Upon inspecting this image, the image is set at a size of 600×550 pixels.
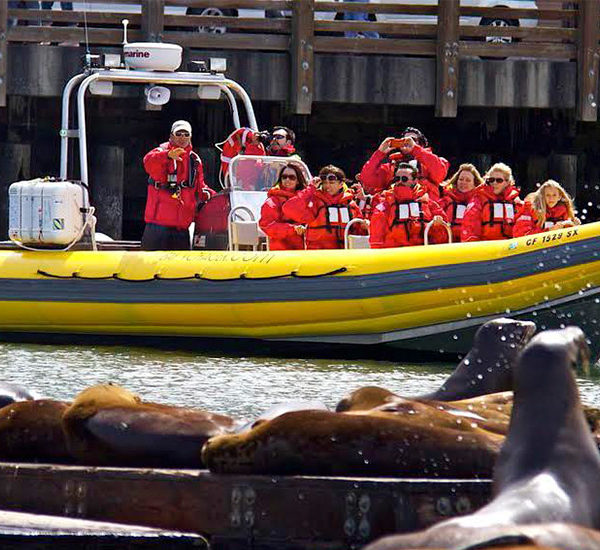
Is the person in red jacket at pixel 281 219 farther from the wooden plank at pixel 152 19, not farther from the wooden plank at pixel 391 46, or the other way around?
the wooden plank at pixel 391 46

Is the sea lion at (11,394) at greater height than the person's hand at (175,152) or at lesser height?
lesser

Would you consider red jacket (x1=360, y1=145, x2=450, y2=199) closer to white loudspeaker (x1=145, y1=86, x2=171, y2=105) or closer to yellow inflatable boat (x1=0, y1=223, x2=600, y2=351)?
white loudspeaker (x1=145, y1=86, x2=171, y2=105)

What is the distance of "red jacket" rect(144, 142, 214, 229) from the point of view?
13.7 meters

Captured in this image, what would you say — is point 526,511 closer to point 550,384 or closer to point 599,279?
point 550,384

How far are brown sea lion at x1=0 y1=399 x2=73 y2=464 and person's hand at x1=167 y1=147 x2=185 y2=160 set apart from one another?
8.18 metres

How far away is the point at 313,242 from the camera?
1314cm

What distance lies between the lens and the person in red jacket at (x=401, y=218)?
1294 cm

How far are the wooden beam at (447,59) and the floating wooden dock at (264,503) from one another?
13.8 meters

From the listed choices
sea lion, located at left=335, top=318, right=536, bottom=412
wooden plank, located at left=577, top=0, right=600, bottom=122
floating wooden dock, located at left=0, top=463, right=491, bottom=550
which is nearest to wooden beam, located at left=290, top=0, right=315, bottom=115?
wooden plank, located at left=577, top=0, right=600, bottom=122

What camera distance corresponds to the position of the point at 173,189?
1366 centimetres

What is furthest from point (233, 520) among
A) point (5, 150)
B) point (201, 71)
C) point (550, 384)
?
point (5, 150)

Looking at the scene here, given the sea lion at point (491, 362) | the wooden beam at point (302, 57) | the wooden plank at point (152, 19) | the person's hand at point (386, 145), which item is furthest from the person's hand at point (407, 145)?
the sea lion at point (491, 362)

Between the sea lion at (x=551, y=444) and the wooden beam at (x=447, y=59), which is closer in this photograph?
the sea lion at (x=551, y=444)

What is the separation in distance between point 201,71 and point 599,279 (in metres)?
4.67
